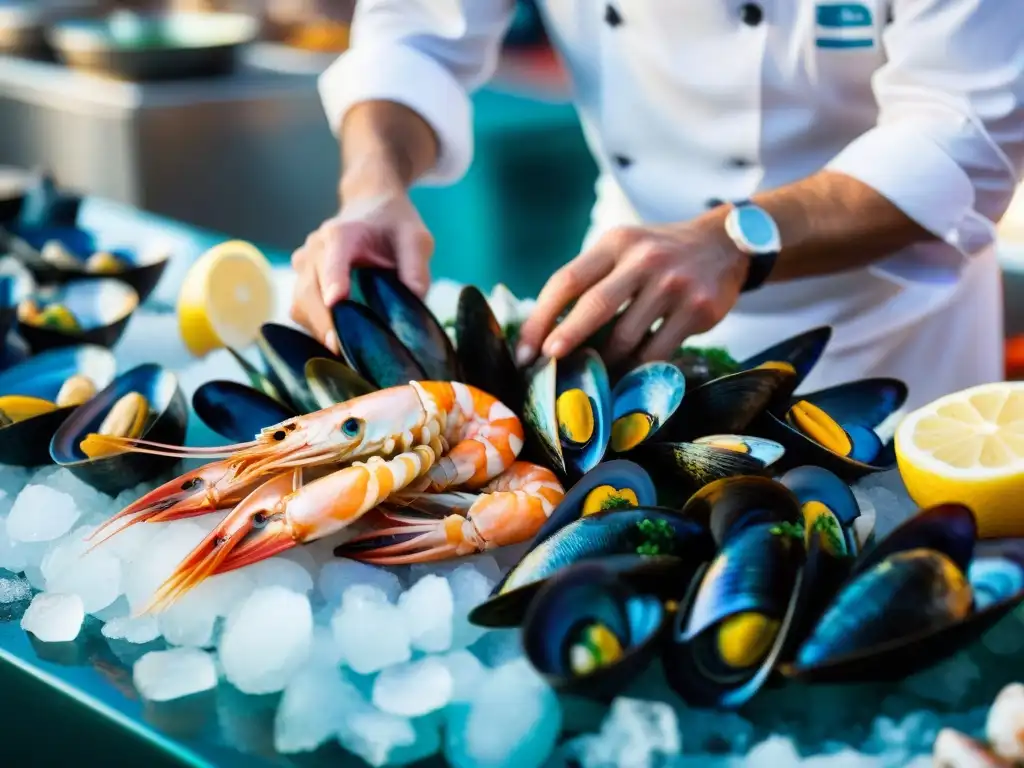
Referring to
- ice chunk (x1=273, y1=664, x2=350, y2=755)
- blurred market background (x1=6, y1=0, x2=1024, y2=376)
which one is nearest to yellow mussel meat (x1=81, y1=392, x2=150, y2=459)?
ice chunk (x1=273, y1=664, x2=350, y2=755)

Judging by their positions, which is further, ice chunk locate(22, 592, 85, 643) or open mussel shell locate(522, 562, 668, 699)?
ice chunk locate(22, 592, 85, 643)

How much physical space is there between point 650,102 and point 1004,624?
2.93 ft

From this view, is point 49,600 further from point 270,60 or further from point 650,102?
point 270,60

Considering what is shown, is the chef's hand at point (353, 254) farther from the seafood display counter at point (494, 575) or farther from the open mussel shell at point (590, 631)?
the open mussel shell at point (590, 631)

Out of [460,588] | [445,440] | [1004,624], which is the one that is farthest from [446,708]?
[1004,624]

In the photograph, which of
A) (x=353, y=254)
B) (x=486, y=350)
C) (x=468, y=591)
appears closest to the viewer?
(x=468, y=591)

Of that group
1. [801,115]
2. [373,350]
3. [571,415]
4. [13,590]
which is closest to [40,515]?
[13,590]

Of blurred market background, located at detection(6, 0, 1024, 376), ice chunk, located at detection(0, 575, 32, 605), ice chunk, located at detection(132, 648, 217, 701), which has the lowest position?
blurred market background, located at detection(6, 0, 1024, 376)

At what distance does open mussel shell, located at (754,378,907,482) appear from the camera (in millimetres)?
816

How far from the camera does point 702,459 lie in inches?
30.5

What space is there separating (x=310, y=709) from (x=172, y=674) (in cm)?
10

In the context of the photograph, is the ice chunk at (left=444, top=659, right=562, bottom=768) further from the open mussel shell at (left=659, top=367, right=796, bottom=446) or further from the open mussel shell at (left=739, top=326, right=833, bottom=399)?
the open mussel shell at (left=739, top=326, right=833, bottom=399)

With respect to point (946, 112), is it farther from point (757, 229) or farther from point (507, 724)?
point (507, 724)

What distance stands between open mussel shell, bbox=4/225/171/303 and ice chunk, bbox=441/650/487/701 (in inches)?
32.9
